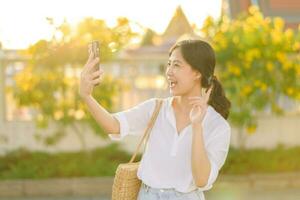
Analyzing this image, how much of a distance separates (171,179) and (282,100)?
23.8 ft

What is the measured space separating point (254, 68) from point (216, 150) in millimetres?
6228

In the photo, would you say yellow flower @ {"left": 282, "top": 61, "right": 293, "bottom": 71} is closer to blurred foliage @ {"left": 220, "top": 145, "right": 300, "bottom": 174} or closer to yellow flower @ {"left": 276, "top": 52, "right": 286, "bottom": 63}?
yellow flower @ {"left": 276, "top": 52, "right": 286, "bottom": 63}

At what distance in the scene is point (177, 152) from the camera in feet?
9.10

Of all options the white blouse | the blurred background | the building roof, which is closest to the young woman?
the white blouse

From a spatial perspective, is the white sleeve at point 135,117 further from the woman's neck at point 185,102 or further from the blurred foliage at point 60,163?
the blurred foliage at point 60,163

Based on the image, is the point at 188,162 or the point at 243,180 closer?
the point at 188,162

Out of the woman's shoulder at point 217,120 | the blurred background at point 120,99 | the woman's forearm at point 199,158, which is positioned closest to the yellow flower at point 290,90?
the blurred background at point 120,99

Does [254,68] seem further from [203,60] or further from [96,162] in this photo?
[203,60]

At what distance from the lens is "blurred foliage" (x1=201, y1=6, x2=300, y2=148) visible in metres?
8.72

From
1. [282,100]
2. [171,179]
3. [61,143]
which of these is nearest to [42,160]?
[61,143]

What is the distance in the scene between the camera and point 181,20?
2094cm

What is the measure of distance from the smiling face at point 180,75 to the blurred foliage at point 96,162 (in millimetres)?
5153

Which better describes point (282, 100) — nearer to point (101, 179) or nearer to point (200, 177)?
point (101, 179)

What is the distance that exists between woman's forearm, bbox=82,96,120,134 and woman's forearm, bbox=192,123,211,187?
44cm
